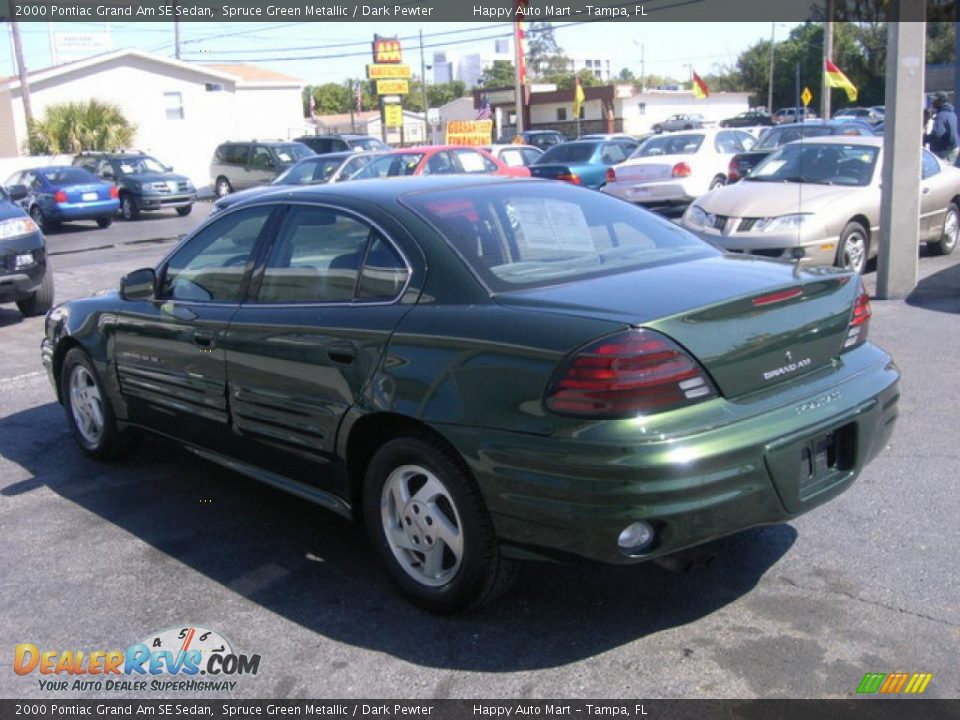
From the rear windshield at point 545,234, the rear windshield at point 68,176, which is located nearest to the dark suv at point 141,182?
the rear windshield at point 68,176

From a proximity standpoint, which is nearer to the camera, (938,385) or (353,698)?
(353,698)

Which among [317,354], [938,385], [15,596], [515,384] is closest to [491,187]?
[317,354]

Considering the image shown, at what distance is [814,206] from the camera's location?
9.85 m

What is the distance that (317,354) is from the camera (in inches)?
163

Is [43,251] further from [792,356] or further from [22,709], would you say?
[792,356]

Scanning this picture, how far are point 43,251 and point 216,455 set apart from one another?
697 centimetres

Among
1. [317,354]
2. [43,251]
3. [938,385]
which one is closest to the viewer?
[317,354]

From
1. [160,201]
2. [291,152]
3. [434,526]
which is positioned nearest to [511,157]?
[160,201]

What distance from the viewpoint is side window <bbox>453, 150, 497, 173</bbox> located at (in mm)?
17797

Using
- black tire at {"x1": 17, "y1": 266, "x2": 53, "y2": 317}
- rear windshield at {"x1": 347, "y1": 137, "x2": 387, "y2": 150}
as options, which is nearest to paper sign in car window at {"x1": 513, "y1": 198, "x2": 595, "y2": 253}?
black tire at {"x1": 17, "y1": 266, "x2": 53, "y2": 317}

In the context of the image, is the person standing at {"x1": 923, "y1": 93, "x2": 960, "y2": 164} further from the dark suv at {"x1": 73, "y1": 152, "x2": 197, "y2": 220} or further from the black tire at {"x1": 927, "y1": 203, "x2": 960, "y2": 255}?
the dark suv at {"x1": 73, "y1": 152, "x2": 197, "y2": 220}

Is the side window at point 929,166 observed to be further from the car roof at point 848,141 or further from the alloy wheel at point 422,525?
the alloy wheel at point 422,525

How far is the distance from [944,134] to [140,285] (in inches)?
567

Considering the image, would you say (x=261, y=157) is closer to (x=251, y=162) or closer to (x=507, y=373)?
(x=251, y=162)
